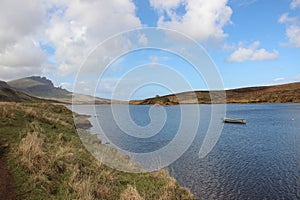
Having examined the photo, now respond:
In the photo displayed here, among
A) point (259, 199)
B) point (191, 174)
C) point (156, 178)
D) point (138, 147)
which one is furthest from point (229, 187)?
point (138, 147)

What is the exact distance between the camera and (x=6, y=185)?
10867 millimetres

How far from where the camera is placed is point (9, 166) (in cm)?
1280

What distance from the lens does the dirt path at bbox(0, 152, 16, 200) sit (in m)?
10.1

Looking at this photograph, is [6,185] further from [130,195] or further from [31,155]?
[130,195]

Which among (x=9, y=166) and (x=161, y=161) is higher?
(x=9, y=166)

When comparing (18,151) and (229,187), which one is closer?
(18,151)

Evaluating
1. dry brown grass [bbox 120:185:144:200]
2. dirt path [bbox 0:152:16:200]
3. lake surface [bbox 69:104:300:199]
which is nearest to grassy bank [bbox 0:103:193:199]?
dry brown grass [bbox 120:185:144:200]

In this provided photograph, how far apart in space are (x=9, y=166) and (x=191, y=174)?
557 inches

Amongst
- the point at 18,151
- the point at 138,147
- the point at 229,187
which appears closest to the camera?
the point at 18,151

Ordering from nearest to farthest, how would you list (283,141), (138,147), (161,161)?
(161,161), (138,147), (283,141)

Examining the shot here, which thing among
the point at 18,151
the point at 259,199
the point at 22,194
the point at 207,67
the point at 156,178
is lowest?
the point at 259,199

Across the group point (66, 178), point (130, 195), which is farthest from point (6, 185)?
point (130, 195)

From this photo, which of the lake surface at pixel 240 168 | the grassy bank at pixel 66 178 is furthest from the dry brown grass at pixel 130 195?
the lake surface at pixel 240 168

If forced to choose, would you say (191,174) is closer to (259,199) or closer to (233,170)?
(233,170)
